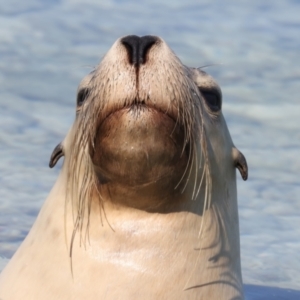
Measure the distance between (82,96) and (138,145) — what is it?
3.81ft

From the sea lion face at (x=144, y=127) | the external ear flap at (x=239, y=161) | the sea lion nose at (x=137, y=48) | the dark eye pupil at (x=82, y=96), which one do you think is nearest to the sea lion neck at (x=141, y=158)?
the sea lion face at (x=144, y=127)

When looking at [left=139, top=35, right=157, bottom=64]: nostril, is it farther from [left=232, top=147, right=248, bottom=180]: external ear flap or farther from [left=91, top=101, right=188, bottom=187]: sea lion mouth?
[left=232, top=147, right=248, bottom=180]: external ear flap

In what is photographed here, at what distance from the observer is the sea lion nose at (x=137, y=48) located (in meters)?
5.32

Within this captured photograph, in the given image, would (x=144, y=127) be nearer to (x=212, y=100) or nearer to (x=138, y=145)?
(x=138, y=145)

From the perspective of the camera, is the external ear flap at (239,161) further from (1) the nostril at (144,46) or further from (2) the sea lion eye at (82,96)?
(1) the nostril at (144,46)

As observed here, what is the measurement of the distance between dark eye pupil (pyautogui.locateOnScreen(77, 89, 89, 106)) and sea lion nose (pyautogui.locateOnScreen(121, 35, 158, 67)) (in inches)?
36.0

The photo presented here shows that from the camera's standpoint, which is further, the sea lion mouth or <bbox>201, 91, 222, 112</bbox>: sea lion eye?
<bbox>201, 91, 222, 112</bbox>: sea lion eye

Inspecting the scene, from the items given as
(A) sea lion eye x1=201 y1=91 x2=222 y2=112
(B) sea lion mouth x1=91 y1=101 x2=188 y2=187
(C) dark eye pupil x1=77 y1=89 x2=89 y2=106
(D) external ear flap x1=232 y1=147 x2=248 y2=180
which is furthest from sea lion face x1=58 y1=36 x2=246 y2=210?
(D) external ear flap x1=232 y1=147 x2=248 y2=180

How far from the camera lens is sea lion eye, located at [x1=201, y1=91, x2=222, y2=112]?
6.37 metres

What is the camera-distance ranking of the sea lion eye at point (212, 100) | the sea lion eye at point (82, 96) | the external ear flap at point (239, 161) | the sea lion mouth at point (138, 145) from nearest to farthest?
the sea lion mouth at point (138, 145), the sea lion eye at point (82, 96), the sea lion eye at point (212, 100), the external ear flap at point (239, 161)

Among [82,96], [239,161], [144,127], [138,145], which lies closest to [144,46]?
[144,127]

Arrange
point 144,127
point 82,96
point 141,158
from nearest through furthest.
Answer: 1. point 144,127
2. point 141,158
3. point 82,96

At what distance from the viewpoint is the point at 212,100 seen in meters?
6.43

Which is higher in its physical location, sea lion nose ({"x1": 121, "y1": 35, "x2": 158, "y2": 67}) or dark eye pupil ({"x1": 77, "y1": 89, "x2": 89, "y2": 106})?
sea lion nose ({"x1": 121, "y1": 35, "x2": 158, "y2": 67})
